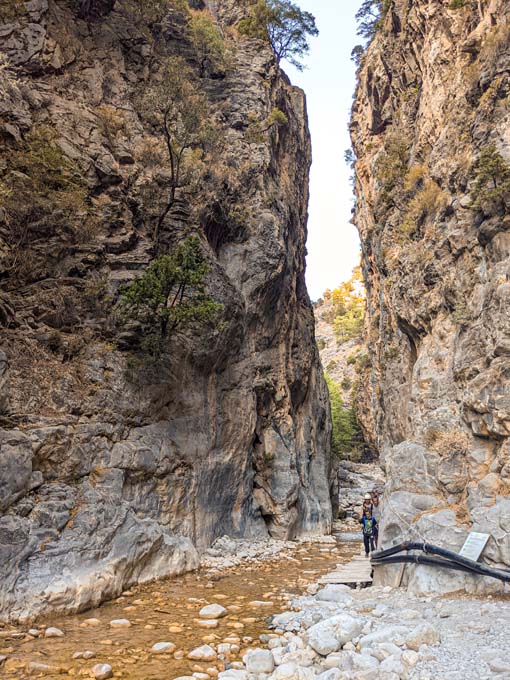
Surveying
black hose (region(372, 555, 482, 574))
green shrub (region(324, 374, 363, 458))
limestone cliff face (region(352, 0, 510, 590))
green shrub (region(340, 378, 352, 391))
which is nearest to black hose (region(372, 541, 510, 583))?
black hose (region(372, 555, 482, 574))

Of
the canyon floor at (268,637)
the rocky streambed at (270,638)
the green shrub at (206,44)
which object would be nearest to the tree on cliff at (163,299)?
the canyon floor at (268,637)

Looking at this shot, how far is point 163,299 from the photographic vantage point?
1451 cm

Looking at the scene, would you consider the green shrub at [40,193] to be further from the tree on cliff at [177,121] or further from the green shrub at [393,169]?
the green shrub at [393,169]

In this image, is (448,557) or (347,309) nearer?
(448,557)

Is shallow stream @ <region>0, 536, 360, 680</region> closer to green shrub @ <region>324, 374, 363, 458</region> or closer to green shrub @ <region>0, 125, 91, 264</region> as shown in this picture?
green shrub @ <region>0, 125, 91, 264</region>

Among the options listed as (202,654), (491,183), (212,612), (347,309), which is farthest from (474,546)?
(347,309)

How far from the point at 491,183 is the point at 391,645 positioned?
13.3 metres

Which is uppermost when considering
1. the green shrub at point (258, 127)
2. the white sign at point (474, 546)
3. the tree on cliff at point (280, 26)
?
the tree on cliff at point (280, 26)

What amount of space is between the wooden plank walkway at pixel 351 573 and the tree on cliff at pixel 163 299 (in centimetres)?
768

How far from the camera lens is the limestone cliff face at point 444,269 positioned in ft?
35.4

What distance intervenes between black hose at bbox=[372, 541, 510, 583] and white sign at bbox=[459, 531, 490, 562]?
11cm

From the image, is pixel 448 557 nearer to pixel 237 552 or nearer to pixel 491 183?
pixel 237 552

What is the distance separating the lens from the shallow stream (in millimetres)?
6363

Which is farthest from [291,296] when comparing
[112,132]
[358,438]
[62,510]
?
[358,438]
